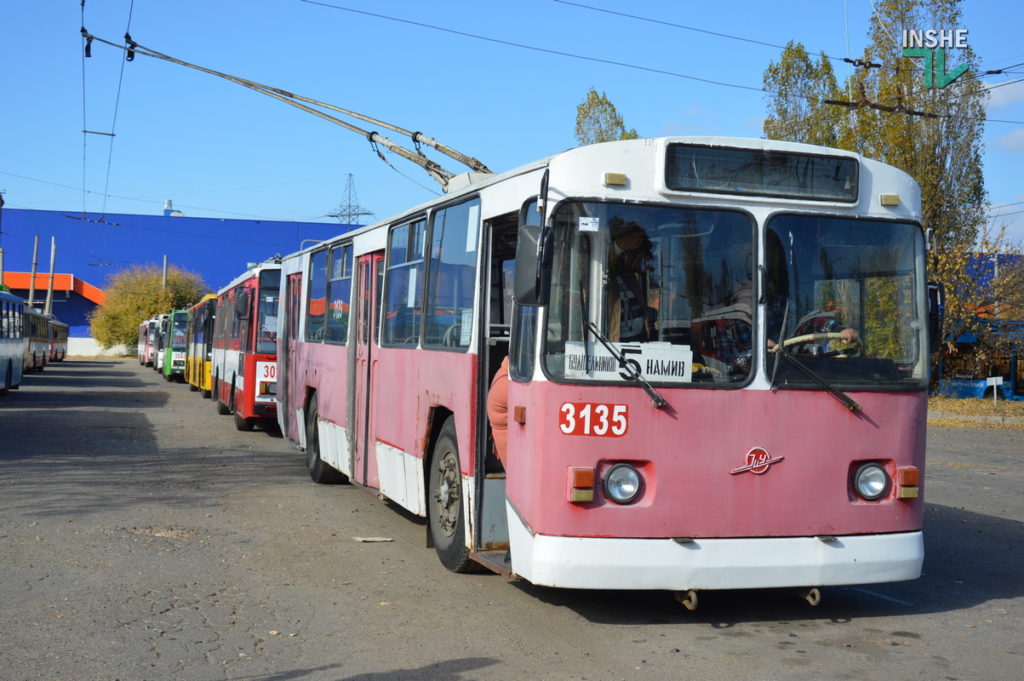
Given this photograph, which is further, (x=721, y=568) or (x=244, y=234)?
(x=244, y=234)

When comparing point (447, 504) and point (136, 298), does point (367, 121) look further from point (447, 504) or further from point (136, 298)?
point (136, 298)

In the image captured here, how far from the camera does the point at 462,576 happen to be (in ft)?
26.9

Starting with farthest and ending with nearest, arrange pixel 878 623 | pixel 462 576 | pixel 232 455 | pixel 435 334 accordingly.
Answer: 1. pixel 232 455
2. pixel 435 334
3. pixel 462 576
4. pixel 878 623

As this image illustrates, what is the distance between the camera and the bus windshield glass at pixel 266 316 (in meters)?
20.1

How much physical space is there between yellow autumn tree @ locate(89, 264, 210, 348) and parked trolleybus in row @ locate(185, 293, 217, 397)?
144 feet

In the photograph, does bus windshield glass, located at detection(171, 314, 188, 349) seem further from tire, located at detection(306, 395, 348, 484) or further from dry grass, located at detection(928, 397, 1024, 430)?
tire, located at detection(306, 395, 348, 484)

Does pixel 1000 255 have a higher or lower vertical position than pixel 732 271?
→ higher

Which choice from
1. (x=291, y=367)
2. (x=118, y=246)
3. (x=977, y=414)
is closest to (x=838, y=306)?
(x=291, y=367)

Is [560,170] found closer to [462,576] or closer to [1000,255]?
[462,576]

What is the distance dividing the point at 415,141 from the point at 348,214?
85198 mm

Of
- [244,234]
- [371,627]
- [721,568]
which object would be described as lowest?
[371,627]

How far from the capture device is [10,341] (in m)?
32.6

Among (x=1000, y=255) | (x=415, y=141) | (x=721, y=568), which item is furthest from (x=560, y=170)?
(x=1000, y=255)

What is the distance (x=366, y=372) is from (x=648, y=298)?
16.6 ft
